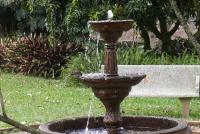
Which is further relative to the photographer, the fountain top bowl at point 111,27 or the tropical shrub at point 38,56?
the tropical shrub at point 38,56

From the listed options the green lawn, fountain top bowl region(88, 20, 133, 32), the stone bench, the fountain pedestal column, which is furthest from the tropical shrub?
fountain top bowl region(88, 20, 133, 32)

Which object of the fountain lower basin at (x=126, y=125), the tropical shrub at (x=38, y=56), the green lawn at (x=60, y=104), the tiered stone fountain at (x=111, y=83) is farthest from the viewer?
the tropical shrub at (x=38, y=56)

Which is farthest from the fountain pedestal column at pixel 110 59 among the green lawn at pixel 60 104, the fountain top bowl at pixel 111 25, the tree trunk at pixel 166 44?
the tree trunk at pixel 166 44

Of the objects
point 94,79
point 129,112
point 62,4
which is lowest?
point 129,112

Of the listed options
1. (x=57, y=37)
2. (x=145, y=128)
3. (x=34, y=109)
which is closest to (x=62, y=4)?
(x=57, y=37)

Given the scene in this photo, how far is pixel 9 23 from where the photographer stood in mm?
26531

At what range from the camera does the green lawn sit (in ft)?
33.7

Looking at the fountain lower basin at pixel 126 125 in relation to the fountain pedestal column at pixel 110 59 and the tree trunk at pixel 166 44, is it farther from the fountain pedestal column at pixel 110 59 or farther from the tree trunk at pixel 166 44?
the tree trunk at pixel 166 44

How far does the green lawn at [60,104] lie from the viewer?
10.3m

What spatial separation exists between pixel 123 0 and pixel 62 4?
1.92 m

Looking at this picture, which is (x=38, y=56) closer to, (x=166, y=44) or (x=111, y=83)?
(x=166, y=44)

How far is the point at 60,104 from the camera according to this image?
38.1 ft

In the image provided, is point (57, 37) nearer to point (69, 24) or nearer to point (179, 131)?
point (69, 24)

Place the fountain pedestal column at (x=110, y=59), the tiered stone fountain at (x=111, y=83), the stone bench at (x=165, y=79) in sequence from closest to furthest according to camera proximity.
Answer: the tiered stone fountain at (x=111, y=83), the fountain pedestal column at (x=110, y=59), the stone bench at (x=165, y=79)
